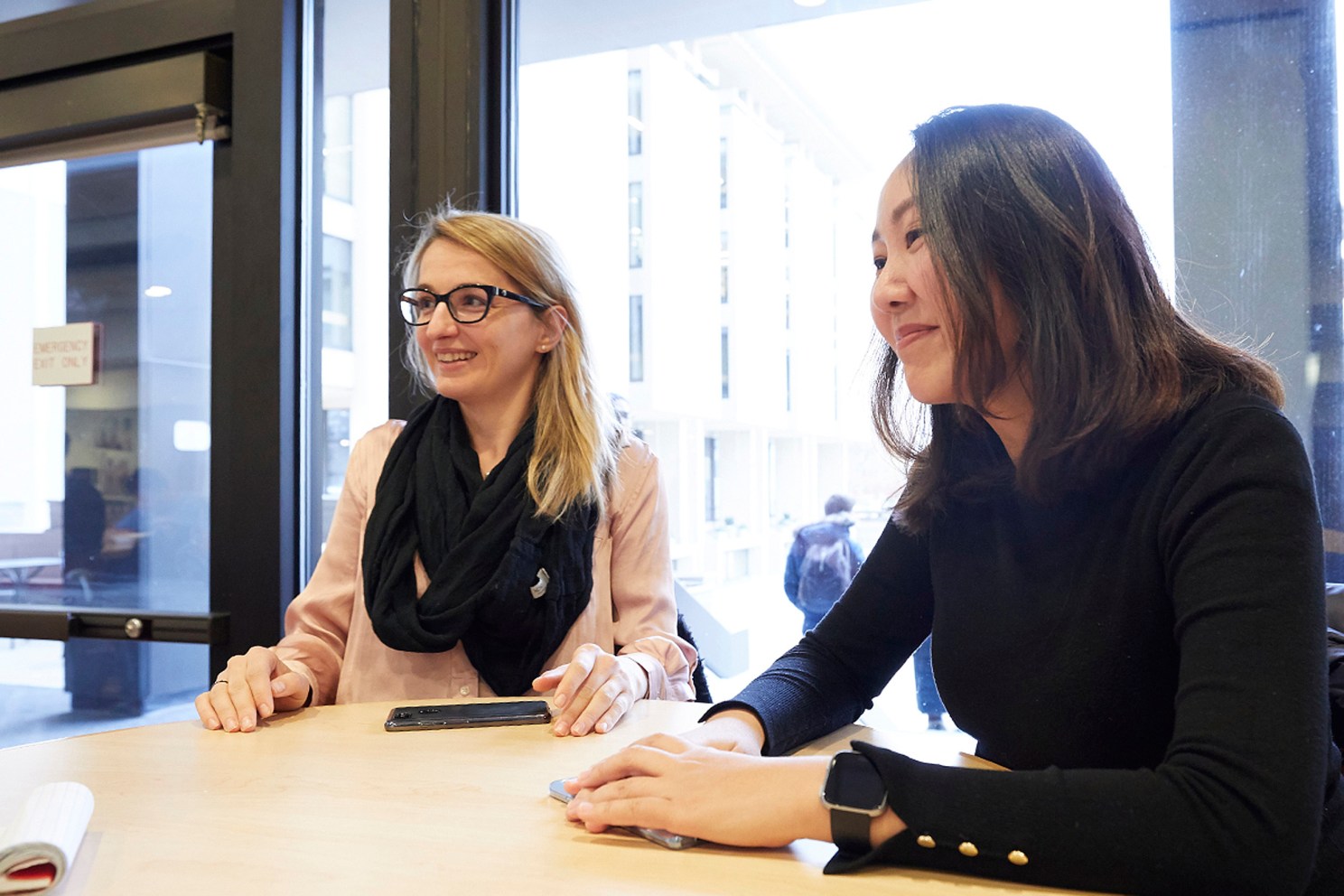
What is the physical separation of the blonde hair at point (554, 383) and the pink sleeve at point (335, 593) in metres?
0.36

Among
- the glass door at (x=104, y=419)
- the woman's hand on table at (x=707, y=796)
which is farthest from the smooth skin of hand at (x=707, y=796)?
the glass door at (x=104, y=419)

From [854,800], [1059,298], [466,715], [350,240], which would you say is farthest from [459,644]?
[350,240]

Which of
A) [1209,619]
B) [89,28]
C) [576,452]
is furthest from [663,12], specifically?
[1209,619]

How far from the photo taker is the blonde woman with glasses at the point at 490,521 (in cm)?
170

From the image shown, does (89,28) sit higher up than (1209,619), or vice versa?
(89,28)

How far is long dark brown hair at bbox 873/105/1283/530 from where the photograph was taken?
1.05m

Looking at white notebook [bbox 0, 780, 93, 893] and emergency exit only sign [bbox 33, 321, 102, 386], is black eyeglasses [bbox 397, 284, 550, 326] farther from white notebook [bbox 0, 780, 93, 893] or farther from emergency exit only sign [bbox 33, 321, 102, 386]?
emergency exit only sign [bbox 33, 321, 102, 386]

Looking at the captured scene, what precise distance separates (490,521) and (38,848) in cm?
100

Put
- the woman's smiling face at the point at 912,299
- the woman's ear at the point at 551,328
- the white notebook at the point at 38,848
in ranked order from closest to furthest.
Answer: the white notebook at the point at 38,848, the woman's smiling face at the point at 912,299, the woman's ear at the point at 551,328

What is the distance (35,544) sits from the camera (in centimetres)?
282

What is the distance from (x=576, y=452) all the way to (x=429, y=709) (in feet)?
1.98

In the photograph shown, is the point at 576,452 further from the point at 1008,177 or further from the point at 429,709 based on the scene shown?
the point at 1008,177

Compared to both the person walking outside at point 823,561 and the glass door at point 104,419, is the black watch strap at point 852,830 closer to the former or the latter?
the person walking outside at point 823,561

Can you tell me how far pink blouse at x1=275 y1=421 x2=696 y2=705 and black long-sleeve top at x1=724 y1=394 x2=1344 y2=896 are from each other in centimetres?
53
